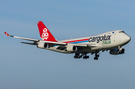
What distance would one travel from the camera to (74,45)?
6556 centimetres

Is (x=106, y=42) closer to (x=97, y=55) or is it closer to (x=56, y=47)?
(x=97, y=55)

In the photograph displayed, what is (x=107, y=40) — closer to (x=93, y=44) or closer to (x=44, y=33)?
(x=93, y=44)

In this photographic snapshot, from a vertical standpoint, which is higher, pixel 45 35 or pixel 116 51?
pixel 45 35

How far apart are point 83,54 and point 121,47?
11.9 m

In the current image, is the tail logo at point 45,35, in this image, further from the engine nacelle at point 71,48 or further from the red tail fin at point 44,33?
the engine nacelle at point 71,48

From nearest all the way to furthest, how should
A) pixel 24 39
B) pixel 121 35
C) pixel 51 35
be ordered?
1. pixel 121 35
2. pixel 24 39
3. pixel 51 35

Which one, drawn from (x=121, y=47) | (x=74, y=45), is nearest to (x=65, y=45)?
(x=74, y=45)

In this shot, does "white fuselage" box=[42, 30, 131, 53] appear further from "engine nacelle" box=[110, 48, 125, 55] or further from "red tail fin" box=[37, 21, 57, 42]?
"red tail fin" box=[37, 21, 57, 42]

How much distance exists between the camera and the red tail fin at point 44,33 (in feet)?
257

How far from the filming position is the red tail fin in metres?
78.2

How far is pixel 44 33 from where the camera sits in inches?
3145

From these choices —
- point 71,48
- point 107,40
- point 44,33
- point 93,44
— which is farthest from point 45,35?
point 107,40

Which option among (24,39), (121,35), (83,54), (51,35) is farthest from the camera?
(51,35)

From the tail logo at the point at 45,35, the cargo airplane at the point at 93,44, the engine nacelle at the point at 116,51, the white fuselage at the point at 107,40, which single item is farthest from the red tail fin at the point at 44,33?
the engine nacelle at the point at 116,51
